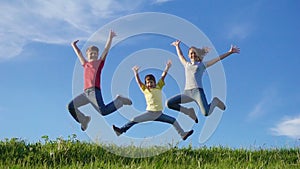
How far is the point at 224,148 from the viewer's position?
39.8 feet

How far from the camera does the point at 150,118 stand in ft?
36.4

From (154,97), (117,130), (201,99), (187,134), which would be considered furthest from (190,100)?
(117,130)

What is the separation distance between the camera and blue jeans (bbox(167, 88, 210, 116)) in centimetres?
1158

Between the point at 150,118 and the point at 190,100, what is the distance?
1328 millimetres

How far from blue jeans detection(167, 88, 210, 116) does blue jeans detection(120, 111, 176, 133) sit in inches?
15.6

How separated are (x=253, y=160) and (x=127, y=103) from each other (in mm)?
3218

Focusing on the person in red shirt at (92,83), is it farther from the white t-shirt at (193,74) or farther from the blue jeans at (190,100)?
the white t-shirt at (193,74)

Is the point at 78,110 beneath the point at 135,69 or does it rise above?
beneath

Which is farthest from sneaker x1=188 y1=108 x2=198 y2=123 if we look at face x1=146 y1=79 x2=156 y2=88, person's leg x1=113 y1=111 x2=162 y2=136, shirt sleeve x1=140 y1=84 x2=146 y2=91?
shirt sleeve x1=140 y1=84 x2=146 y2=91

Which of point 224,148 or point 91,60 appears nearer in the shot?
point 91,60

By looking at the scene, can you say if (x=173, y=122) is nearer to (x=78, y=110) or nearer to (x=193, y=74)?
(x=193, y=74)

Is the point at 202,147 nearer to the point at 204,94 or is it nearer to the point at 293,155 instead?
the point at 204,94

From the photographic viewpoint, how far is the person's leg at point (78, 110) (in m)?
11.1

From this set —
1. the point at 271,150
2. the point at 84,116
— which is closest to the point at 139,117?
the point at 84,116
